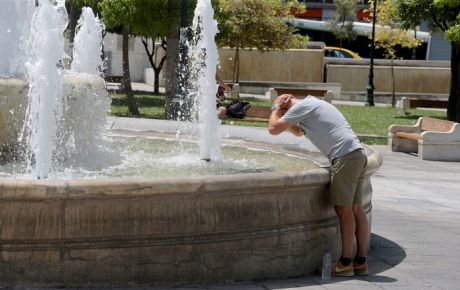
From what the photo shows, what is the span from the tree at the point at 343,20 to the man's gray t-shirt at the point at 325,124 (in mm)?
47298

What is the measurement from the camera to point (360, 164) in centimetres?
709

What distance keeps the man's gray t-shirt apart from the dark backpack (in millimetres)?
13361

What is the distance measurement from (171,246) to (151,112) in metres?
19.1

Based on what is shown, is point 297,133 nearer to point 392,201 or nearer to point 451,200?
point 392,201

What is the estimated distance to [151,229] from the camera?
→ 6438 millimetres

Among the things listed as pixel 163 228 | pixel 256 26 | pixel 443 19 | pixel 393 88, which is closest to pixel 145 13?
pixel 443 19

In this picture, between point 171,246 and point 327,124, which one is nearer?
point 171,246

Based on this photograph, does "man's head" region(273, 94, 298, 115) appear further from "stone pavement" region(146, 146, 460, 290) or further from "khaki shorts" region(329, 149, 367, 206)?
"stone pavement" region(146, 146, 460, 290)

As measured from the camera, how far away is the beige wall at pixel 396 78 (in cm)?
3959

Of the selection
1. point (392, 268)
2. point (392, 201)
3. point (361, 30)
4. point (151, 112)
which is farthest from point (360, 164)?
point (361, 30)

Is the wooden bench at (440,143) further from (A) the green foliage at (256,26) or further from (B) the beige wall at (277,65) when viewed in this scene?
(B) the beige wall at (277,65)

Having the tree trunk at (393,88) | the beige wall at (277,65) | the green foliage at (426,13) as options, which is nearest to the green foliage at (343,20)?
the beige wall at (277,65)

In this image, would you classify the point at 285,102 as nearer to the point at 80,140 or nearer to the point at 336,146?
the point at 336,146

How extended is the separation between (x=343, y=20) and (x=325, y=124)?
51.3 meters
